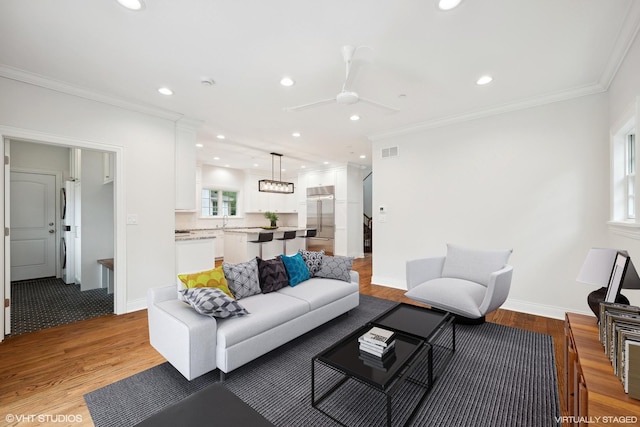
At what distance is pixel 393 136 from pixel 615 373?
4.15 metres

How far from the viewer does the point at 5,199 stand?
2.85m

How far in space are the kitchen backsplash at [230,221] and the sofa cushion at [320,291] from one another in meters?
5.25

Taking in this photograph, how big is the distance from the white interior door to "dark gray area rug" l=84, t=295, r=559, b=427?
4.79 metres

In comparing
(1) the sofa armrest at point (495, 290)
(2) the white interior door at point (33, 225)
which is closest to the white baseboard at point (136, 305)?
(2) the white interior door at point (33, 225)

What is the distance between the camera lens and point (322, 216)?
8070 mm

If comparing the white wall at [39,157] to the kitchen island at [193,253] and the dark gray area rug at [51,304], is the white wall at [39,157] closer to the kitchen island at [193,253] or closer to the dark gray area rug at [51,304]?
the dark gray area rug at [51,304]

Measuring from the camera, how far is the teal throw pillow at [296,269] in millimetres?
3234

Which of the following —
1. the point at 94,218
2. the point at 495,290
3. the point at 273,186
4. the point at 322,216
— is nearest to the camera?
the point at 495,290

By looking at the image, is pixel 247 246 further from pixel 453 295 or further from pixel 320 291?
pixel 453 295

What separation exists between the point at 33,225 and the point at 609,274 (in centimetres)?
799

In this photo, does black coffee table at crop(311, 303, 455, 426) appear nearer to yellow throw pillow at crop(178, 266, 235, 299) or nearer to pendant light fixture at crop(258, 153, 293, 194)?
yellow throw pillow at crop(178, 266, 235, 299)

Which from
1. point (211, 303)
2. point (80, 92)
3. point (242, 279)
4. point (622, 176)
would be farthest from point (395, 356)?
point (80, 92)

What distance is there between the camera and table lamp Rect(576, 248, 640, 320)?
1636 mm

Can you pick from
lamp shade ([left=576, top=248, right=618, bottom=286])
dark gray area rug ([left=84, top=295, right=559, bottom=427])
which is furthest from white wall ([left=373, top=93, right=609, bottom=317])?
lamp shade ([left=576, top=248, right=618, bottom=286])
